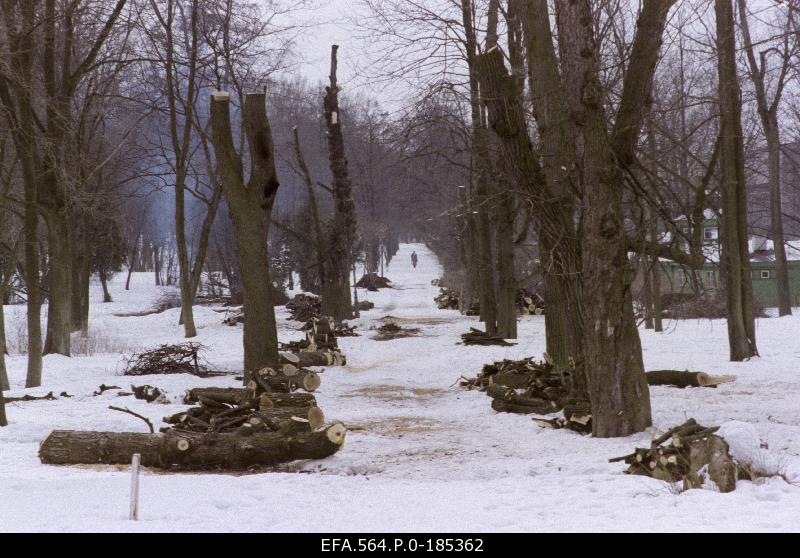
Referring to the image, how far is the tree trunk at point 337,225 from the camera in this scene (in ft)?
83.8

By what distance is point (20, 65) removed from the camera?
13.5m

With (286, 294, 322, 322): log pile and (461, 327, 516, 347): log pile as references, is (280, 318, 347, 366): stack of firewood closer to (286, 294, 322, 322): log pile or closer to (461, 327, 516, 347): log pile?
(461, 327, 516, 347): log pile

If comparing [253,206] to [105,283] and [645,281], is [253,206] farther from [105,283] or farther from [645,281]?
[105,283]

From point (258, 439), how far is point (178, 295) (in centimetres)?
3871

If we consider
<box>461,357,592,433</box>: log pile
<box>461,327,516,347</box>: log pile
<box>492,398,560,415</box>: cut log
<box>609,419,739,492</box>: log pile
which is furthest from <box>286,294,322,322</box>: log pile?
<box>609,419,739,492</box>: log pile

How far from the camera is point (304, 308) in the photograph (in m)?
28.4

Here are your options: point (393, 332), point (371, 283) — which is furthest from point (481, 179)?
point (371, 283)

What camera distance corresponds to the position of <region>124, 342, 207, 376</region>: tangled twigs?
46.9ft

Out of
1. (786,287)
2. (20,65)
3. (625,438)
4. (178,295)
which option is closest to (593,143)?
(625,438)

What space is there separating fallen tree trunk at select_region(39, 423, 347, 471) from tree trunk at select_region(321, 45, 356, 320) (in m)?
17.9

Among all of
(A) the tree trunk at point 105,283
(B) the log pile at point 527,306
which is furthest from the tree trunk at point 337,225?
(A) the tree trunk at point 105,283

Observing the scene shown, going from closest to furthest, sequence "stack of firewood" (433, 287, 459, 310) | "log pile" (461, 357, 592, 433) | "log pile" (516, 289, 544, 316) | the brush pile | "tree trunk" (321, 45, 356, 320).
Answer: "log pile" (461, 357, 592, 433), the brush pile, "tree trunk" (321, 45, 356, 320), "log pile" (516, 289, 544, 316), "stack of firewood" (433, 287, 459, 310)
